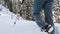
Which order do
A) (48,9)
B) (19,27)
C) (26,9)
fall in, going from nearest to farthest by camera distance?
1. (48,9)
2. (19,27)
3. (26,9)

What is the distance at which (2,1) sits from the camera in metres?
4.26

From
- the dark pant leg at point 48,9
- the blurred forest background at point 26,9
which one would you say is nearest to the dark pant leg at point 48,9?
the dark pant leg at point 48,9

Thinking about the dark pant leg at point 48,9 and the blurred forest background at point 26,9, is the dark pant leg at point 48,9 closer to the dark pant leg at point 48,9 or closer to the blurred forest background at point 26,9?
the dark pant leg at point 48,9

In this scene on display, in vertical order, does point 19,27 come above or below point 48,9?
below

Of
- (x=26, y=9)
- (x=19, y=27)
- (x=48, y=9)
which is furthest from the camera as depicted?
(x=26, y=9)

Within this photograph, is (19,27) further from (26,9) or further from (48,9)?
(26,9)

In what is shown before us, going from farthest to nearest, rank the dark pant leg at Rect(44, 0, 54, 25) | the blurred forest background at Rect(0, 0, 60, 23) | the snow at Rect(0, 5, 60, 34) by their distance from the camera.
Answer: the blurred forest background at Rect(0, 0, 60, 23)
the snow at Rect(0, 5, 60, 34)
the dark pant leg at Rect(44, 0, 54, 25)

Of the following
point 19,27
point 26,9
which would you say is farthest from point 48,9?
point 26,9

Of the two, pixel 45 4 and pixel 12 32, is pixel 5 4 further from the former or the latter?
pixel 45 4

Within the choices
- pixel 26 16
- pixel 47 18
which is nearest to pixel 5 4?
pixel 26 16

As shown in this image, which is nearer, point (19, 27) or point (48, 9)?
point (48, 9)

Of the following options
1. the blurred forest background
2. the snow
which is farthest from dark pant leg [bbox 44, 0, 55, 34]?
the blurred forest background

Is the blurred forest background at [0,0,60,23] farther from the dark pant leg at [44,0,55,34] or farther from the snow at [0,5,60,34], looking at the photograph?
the dark pant leg at [44,0,55,34]

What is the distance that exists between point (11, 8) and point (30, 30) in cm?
163
